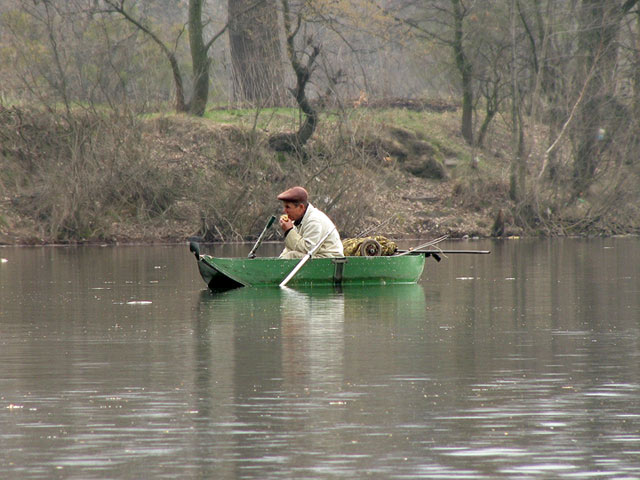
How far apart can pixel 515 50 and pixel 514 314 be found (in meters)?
24.4

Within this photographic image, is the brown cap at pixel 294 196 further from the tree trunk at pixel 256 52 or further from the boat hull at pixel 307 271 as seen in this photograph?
the tree trunk at pixel 256 52

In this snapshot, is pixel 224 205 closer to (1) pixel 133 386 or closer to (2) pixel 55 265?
(2) pixel 55 265

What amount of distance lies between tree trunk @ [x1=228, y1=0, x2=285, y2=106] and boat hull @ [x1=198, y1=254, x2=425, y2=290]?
697 inches

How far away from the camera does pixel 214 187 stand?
36.4m

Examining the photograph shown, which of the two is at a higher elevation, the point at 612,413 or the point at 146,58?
the point at 146,58

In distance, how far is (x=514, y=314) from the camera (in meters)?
16.2

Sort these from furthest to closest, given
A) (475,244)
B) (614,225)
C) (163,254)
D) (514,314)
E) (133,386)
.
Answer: (614,225), (475,244), (163,254), (514,314), (133,386)

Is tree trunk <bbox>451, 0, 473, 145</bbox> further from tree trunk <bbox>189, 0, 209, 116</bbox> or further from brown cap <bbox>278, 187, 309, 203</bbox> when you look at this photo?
brown cap <bbox>278, 187, 309, 203</bbox>

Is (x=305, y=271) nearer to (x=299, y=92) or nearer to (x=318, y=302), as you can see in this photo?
(x=318, y=302)

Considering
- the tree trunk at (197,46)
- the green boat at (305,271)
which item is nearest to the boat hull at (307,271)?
the green boat at (305,271)

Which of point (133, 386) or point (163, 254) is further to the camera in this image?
point (163, 254)

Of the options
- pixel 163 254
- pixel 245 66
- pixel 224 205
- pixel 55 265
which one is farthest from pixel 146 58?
pixel 55 265

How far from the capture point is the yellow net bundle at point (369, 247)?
20.8 m

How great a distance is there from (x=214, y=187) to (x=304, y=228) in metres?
16.8
